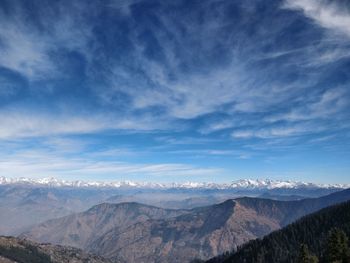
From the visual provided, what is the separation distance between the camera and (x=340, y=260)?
10662cm

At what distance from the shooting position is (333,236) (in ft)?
356

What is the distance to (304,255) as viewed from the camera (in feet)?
360

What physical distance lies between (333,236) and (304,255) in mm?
10097

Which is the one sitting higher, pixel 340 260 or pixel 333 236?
pixel 333 236

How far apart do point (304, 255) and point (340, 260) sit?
9.79m

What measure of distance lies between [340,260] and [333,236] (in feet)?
22.2
